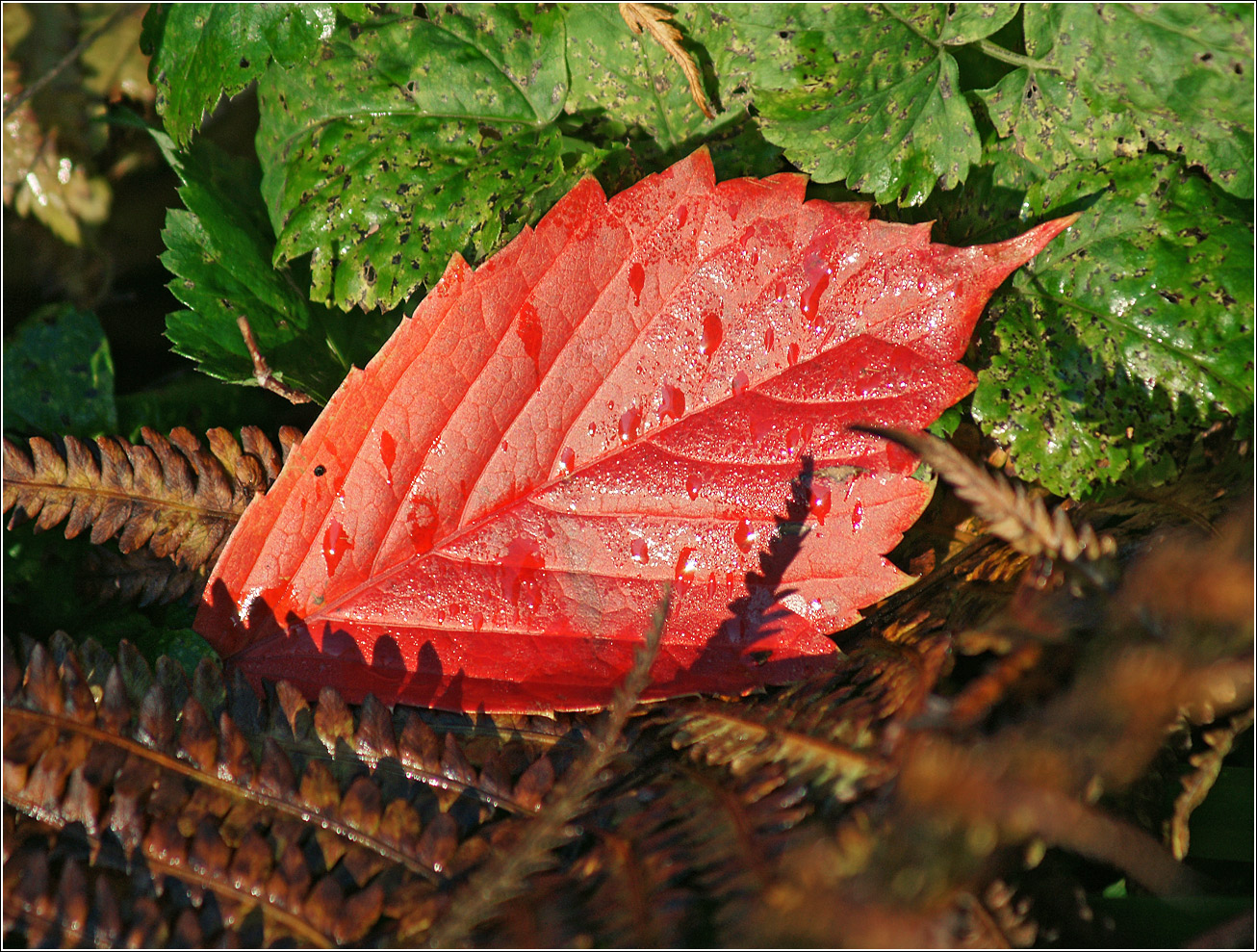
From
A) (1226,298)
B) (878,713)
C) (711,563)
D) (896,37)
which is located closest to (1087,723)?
(878,713)

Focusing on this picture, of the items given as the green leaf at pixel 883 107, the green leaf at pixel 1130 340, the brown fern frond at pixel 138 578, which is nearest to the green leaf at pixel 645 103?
the green leaf at pixel 883 107

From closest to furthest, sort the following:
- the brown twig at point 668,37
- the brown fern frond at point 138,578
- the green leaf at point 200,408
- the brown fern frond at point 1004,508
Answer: the brown fern frond at point 1004,508 < the brown fern frond at point 138,578 < the brown twig at point 668,37 < the green leaf at point 200,408

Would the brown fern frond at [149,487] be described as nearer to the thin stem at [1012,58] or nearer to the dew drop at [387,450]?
the dew drop at [387,450]

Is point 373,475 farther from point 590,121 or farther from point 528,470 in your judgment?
point 590,121

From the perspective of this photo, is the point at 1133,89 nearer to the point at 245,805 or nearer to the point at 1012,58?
the point at 1012,58

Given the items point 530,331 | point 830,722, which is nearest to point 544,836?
point 830,722

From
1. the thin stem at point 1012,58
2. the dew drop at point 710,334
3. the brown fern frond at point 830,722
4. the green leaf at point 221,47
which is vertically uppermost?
the green leaf at point 221,47
